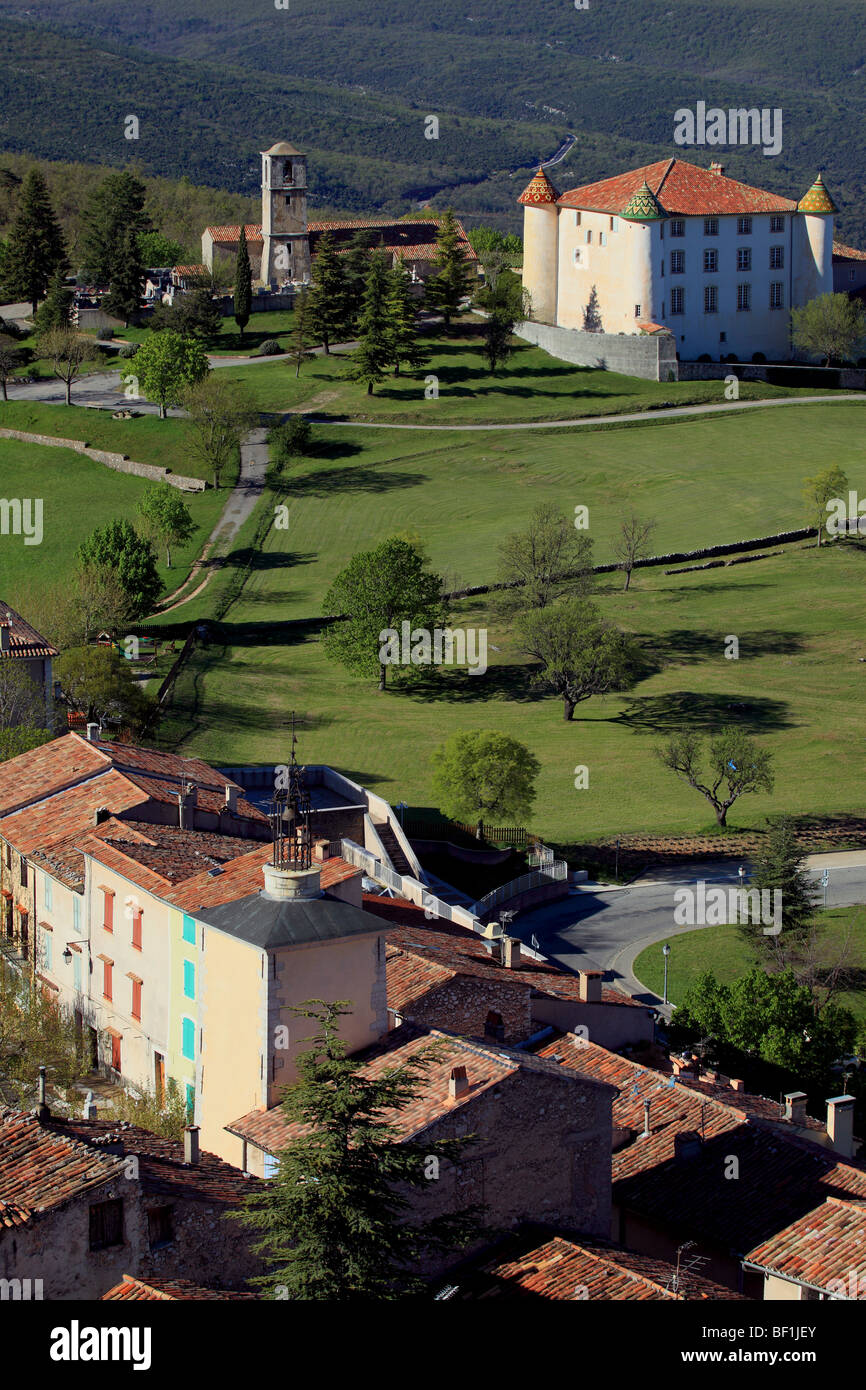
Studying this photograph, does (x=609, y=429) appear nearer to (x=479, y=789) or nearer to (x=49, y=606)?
(x=49, y=606)

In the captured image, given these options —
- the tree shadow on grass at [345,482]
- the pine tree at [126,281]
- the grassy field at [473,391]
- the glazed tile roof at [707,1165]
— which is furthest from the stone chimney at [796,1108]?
the pine tree at [126,281]

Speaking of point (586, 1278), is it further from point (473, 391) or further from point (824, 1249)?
point (473, 391)

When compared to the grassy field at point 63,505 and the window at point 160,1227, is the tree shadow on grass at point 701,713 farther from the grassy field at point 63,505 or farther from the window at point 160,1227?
the window at point 160,1227

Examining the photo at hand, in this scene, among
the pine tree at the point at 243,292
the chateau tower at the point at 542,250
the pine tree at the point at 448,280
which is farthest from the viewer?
the chateau tower at the point at 542,250

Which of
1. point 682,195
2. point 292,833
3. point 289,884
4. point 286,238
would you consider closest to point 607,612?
point 682,195

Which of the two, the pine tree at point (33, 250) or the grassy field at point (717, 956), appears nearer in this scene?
the grassy field at point (717, 956)
